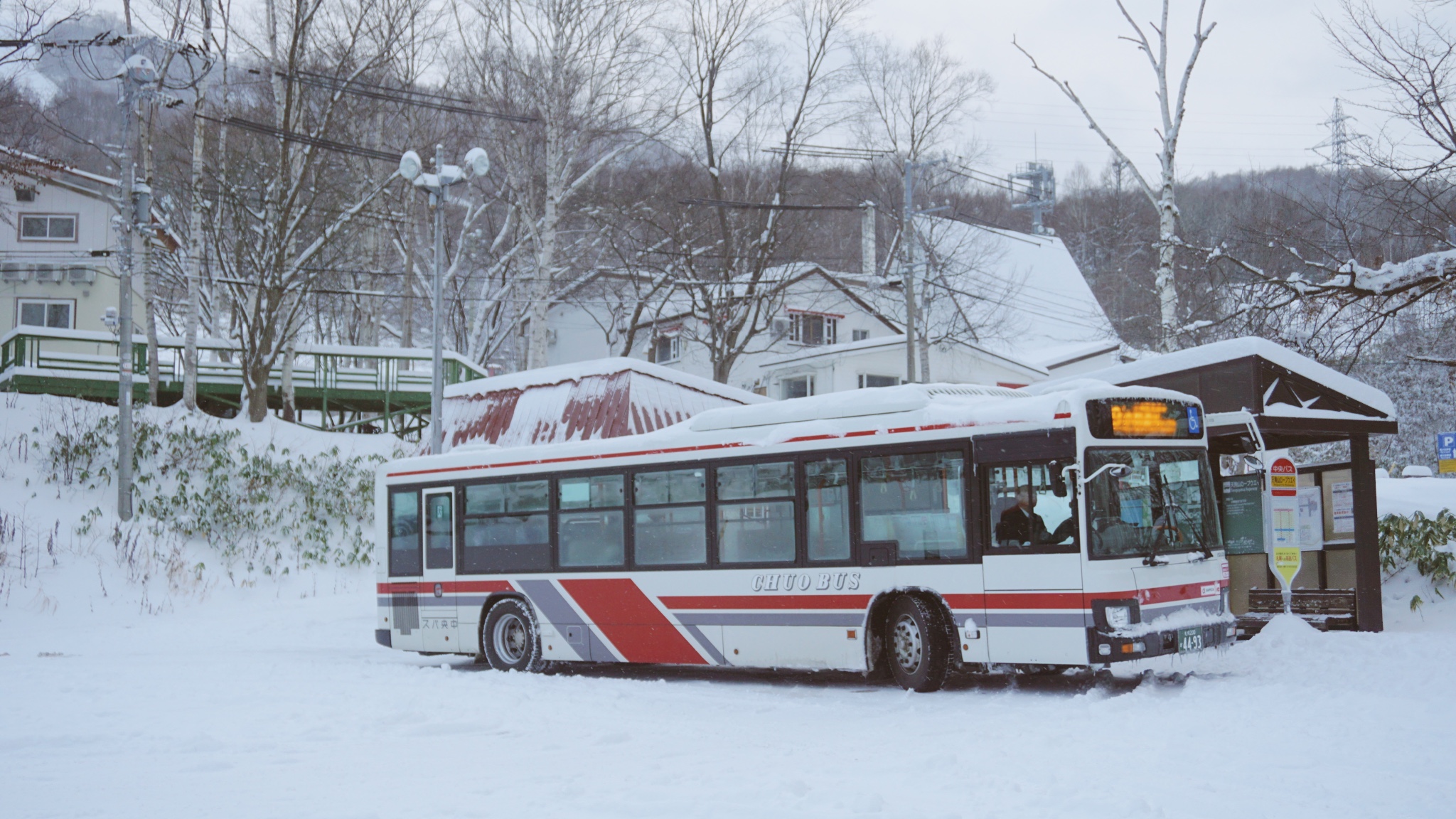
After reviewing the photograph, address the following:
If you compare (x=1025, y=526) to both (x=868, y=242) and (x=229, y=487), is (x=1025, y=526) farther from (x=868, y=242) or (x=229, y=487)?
(x=868, y=242)

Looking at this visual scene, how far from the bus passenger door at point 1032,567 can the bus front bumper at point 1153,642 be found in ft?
0.41

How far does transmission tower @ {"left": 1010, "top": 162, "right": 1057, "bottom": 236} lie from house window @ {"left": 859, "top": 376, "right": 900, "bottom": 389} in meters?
28.8

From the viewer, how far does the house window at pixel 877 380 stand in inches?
1683

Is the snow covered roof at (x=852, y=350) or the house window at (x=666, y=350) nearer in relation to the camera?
the snow covered roof at (x=852, y=350)

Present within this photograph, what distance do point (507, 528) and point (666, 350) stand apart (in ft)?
107

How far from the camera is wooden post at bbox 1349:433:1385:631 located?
14.7m

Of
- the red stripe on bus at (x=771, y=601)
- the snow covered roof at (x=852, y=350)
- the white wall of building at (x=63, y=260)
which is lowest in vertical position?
the red stripe on bus at (x=771, y=601)

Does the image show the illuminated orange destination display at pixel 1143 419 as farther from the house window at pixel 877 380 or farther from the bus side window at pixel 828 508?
the house window at pixel 877 380

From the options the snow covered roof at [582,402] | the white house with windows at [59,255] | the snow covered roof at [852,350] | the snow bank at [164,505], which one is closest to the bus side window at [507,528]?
the snow covered roof at [582,402]

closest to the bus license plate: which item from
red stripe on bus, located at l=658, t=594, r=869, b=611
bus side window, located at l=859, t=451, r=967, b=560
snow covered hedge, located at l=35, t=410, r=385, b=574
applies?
bus side window, located at l=859, t=451, r=967, b=560

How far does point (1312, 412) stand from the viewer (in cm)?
1496

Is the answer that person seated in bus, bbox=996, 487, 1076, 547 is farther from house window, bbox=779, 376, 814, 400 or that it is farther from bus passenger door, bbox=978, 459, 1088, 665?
house window, bbox=779, 376, 814, 400

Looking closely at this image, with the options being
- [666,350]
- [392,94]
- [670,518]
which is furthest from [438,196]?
[666,350]

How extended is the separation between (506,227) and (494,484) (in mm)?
31012
